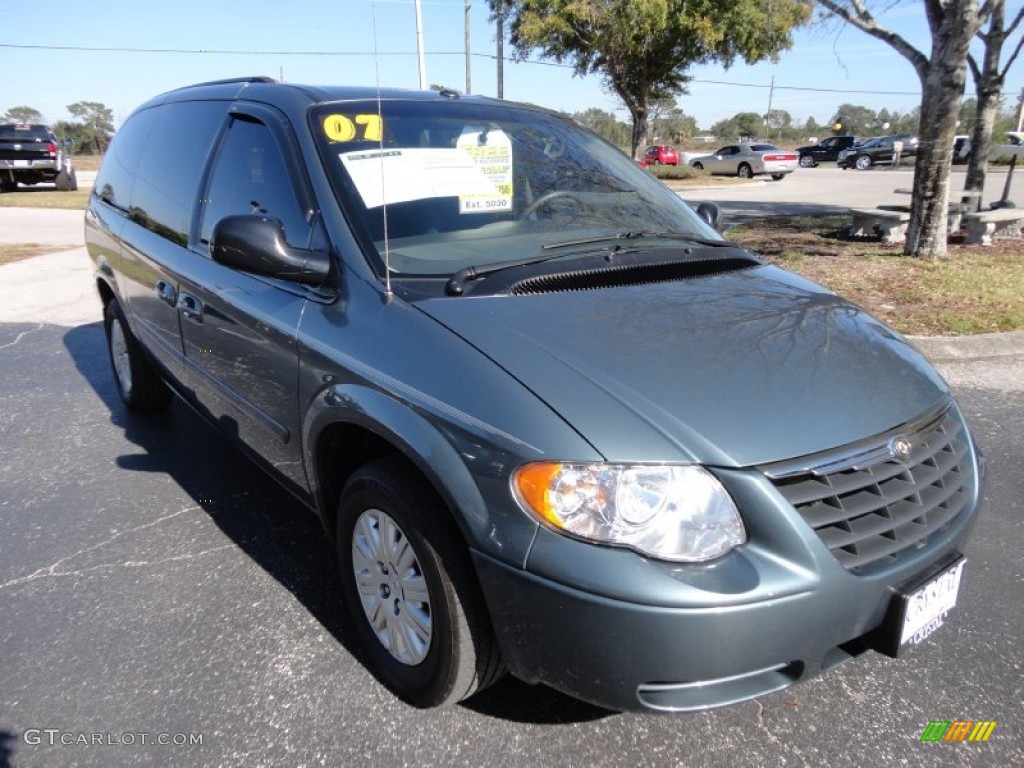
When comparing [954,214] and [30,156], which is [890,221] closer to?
[954,214]

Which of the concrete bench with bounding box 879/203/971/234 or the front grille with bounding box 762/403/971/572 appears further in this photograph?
the concrete bench with bounding box 879/203/971/234

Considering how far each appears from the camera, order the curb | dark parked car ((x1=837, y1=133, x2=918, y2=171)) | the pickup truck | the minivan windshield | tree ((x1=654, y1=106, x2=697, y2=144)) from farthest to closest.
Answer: tree ((x1=654, y1=106, x2=697, y2=144))
dark parked car ((x1=837, y1=133, x2=918, y2=171))
the pickup truck
the curb
the minivan windshield

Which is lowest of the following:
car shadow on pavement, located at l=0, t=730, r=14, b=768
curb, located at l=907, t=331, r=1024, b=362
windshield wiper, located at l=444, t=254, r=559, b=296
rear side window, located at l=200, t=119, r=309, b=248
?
car shadow on pavement, located at l=0, t=730, r=14, b=768

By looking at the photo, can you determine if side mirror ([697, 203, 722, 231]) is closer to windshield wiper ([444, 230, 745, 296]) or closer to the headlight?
windshield wiper ([444, 230, 745, 296])

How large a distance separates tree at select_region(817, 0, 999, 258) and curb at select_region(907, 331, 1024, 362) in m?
2.82

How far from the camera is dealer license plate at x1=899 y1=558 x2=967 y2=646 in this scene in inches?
72.3

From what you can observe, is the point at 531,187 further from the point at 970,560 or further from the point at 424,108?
the point at 970,560

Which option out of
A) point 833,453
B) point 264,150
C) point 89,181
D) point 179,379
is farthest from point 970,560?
point 89,181

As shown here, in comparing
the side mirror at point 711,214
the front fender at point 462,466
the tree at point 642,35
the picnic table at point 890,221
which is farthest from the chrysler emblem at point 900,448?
the tree at point 642,35

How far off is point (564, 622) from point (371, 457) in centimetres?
95

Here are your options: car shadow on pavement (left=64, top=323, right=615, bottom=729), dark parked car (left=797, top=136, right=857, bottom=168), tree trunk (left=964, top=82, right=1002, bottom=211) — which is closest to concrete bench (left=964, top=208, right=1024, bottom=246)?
tree trunk (left=964, top=82, right=1002, bottom=211)

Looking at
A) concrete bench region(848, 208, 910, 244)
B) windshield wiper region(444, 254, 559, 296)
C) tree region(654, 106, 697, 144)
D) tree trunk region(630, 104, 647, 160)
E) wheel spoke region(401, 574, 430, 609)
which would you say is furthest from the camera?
tree region(654, 106, 697, 144)

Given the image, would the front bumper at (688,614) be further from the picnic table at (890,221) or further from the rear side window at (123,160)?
the picnic table at (890,221)

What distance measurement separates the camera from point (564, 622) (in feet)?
5.61
